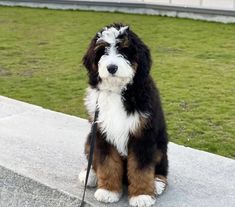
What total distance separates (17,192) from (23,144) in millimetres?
657

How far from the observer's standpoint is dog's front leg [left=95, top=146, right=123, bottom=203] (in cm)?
322

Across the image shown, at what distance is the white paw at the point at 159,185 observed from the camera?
11.2 feet

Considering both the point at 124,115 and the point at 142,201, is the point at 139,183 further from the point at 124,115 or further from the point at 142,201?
the point at 124,115

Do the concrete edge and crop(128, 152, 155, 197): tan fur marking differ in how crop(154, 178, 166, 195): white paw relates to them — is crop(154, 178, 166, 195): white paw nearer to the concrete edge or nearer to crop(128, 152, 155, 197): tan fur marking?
crop(128, 152, 155, 197): tan fur marking

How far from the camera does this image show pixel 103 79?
10.1ft

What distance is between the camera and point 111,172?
3234 mm

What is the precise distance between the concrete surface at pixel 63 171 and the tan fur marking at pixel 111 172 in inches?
4.8

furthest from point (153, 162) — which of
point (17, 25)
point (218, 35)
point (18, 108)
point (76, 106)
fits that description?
point (17, 25)

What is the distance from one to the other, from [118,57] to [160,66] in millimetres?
5735

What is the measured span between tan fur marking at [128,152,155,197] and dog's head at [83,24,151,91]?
1.55ft

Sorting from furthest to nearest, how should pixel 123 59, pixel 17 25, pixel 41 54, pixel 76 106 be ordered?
pixel 17 25, pixel 41 54, pixel 76 106, pixel 123 59

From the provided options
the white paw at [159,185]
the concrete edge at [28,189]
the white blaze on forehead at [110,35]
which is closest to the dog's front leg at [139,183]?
the white paw at [159,185]

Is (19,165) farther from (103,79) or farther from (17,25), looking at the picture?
(17,25)

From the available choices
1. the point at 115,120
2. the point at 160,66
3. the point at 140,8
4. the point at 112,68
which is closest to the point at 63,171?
the point at 115,120
